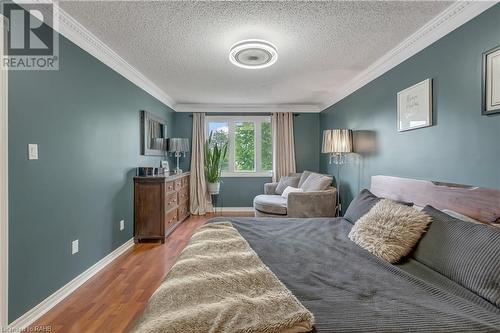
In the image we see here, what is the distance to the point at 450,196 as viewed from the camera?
6.25 ft

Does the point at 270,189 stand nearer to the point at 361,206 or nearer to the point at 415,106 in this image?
the point at 361,206

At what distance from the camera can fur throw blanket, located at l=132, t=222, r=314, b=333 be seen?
81cm

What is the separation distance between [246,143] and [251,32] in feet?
11.2

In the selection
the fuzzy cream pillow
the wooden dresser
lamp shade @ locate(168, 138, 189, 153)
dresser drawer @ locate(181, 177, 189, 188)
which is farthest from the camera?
dresser drawer @ locate(181, 177, 189, 188)

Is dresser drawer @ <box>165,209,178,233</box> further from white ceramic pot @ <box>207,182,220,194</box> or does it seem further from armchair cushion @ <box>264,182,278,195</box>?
armchair cushion @ <box>264,182,278,195</box>

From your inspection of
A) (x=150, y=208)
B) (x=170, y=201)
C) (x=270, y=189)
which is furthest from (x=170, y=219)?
(x=270, y=189)

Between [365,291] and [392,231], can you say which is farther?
[392,231]

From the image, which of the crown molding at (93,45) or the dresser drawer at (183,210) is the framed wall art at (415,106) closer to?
the crown molding at (93,45)

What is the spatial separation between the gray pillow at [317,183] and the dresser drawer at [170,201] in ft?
7.24

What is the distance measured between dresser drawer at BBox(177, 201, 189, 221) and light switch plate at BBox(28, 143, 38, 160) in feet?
8.72

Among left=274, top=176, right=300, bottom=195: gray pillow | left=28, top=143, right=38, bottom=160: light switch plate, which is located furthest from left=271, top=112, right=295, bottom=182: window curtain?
left=28, top=143, right=38, bottom=160: light switch plate

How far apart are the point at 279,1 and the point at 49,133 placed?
2111mm

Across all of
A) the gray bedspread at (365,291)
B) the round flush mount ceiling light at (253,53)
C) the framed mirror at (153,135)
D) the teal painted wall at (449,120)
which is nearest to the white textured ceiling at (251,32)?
the round flush mount ceiling light at (253,53)

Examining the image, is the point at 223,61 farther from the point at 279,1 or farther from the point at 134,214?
the point at 134,214
